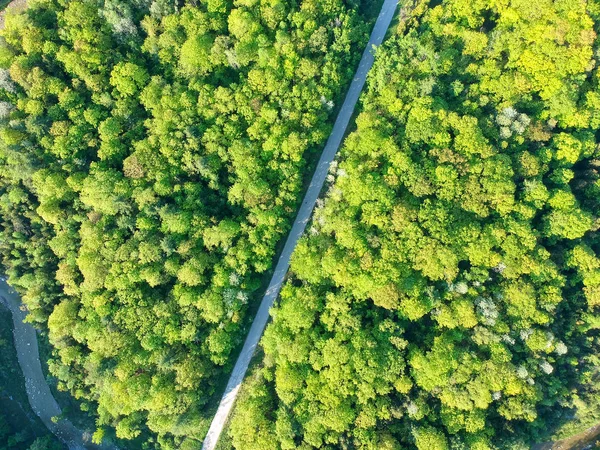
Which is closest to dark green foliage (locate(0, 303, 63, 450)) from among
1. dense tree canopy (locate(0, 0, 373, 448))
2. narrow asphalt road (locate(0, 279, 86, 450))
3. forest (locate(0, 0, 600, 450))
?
narrow asphalt road (locate(0, 279, 86, 450))

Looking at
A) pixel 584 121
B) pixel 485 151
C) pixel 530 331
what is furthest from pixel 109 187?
pixel 584 121

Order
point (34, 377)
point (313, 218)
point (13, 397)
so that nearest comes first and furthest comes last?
point (313, 218), point (13, 397), point (34, 377)

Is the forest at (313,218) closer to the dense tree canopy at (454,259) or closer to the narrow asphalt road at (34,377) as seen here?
the dense tree canopy at (454,259)

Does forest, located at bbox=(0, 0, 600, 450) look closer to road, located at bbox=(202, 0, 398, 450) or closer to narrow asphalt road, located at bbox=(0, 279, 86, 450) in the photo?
road, located at bbox=(202, 0, 398, 450)

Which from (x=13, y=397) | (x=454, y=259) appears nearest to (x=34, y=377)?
(x=13, y=397)

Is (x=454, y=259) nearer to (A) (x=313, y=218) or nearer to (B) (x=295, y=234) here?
(A) (x=313, y=218)
